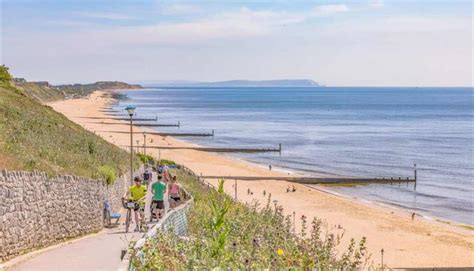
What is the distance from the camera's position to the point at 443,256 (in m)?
28.2

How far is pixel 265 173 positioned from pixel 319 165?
8305mm

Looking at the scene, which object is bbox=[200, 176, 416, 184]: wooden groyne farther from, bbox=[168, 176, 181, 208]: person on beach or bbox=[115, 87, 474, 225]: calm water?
bbox=[168, 176, 181, 208]: person on beach

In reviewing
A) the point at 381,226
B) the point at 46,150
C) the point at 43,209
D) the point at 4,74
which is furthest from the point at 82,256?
the point at 4,74

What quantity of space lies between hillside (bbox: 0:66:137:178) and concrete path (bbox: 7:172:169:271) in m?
2.05

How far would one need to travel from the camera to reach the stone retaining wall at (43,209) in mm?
13531

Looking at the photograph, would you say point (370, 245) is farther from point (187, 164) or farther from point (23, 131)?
point (187, 164)

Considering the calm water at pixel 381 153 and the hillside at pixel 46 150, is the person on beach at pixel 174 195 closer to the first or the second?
the hillside at pixel 46 150

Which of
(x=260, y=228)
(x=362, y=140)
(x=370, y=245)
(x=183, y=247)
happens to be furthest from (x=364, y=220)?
(x=362, y=140)

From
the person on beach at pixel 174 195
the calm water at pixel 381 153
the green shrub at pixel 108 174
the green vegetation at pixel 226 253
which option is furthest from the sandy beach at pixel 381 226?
the green vegetation at pixel 226 253

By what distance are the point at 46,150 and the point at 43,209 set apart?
4058mm

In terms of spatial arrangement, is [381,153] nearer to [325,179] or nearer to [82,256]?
[325,179]

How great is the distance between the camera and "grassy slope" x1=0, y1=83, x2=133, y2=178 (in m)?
16.4

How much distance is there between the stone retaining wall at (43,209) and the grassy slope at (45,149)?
0.53 m

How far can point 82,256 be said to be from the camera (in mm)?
13602
